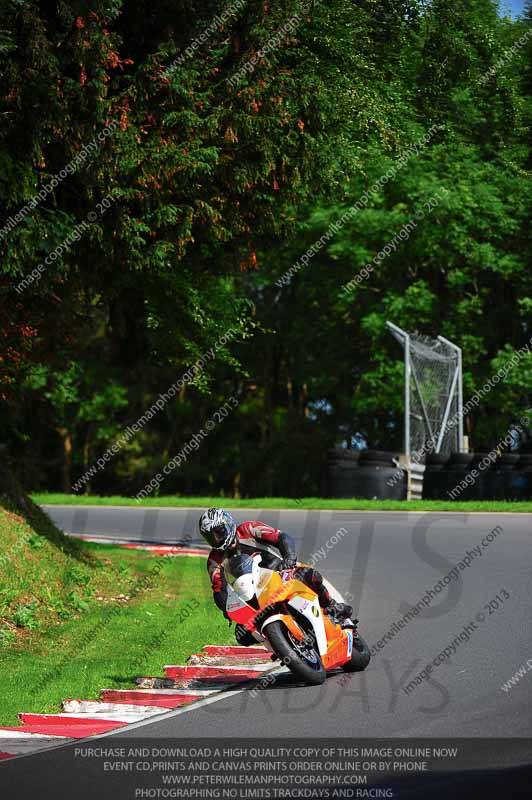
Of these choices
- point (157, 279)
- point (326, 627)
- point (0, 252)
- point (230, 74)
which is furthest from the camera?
point (157, 279)

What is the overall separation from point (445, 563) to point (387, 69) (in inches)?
282

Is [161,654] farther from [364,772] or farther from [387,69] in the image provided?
[387,69]

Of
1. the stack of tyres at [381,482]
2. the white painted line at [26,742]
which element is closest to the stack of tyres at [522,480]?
the stack of tyres at [381,482]

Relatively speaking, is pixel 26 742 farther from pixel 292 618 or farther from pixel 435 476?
pixel 435 476

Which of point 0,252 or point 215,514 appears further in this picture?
point 0,252

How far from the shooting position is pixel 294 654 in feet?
31.1

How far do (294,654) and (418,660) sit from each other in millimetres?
1573

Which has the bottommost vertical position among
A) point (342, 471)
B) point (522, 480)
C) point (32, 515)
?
point (342, 471)

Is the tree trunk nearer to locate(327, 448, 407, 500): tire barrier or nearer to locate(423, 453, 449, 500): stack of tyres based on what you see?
locate(327, 448, 407, 500): tire barrier

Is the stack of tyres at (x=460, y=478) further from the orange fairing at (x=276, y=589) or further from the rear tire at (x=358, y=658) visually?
the orange fairing at (x=276, y=589)

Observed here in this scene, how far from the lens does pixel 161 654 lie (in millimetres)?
11445

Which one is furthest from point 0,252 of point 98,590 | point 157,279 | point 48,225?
point 98,590

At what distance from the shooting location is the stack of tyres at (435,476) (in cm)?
2934

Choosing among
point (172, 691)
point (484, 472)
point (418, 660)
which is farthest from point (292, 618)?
point (484, 472)
